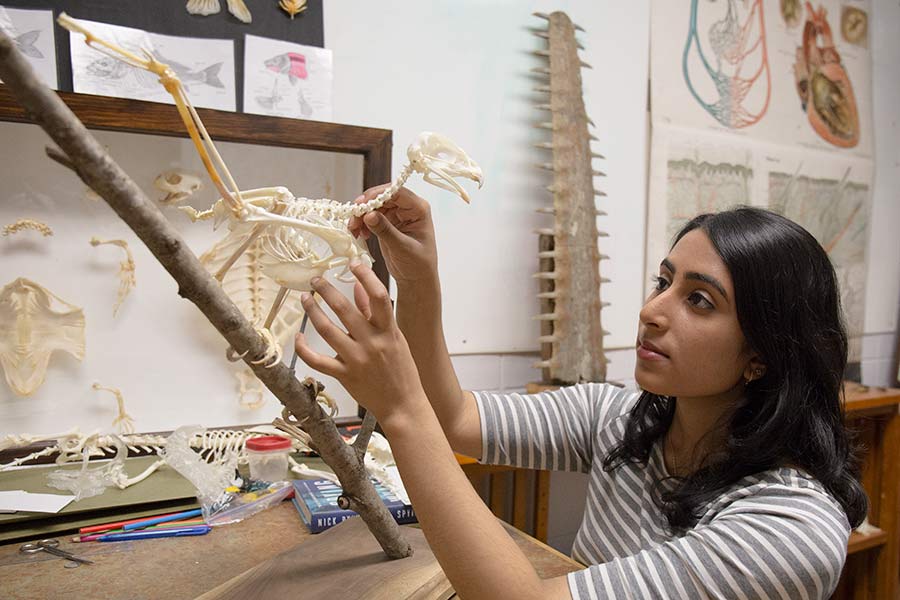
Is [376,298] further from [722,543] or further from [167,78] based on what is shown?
[722,543]

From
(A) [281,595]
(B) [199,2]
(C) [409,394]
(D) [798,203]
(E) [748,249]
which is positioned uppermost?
(B) [199,2]

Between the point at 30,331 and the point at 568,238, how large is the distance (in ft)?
3.47

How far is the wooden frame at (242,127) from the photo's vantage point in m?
1.03

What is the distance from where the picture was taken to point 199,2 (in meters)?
1.17

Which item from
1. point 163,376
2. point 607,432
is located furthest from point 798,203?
point 163,376

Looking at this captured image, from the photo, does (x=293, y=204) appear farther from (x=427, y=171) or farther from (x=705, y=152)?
(x=705, y=152)

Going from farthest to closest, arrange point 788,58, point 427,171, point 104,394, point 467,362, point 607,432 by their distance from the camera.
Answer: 1. point 788,58
2. point 467,362
3. point 104,394
4. point 607,432
5. point 427,171

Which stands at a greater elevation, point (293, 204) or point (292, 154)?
point (292, 154)

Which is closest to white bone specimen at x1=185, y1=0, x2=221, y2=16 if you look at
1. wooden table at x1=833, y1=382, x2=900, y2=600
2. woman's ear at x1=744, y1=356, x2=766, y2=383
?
woman's ear at x1=744, y1=356, x2=766, y2=383

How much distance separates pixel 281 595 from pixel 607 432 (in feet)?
1.73

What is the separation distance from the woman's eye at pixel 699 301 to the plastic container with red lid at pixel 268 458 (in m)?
0.72

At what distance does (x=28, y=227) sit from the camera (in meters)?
1.08

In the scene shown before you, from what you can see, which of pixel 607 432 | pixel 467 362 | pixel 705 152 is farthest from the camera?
pixel 705 152

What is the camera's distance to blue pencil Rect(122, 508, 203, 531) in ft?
2.97
